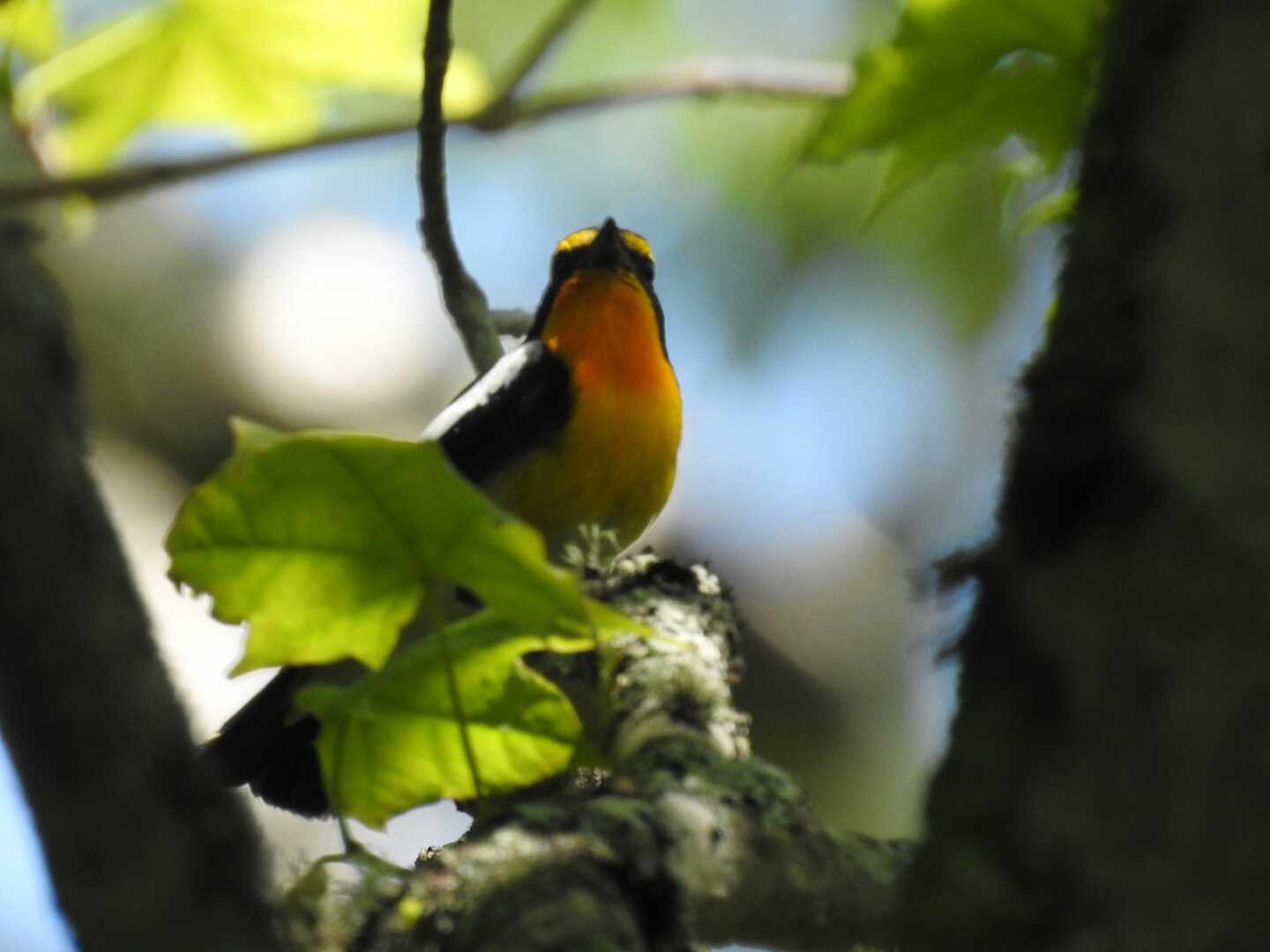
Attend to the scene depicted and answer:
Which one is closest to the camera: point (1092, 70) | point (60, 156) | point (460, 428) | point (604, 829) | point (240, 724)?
point (604, 829)

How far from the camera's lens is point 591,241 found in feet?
16.8

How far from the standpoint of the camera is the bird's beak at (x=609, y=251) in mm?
4973

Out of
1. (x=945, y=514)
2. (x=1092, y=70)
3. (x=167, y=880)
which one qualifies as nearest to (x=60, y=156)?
(x=1092, y=70)

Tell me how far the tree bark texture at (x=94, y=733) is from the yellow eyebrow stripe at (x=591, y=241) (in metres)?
4.33

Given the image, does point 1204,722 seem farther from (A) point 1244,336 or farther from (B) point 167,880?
(B) point 167,880

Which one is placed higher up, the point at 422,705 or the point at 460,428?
the point at 460,428

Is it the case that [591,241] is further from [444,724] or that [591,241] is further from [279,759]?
[444,724]

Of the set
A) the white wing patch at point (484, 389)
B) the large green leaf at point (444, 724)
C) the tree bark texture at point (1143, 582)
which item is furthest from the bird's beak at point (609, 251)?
the tree bark texture at point (1143, 582)

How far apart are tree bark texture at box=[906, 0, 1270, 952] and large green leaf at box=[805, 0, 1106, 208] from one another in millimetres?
828

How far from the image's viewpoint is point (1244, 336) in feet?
3.07

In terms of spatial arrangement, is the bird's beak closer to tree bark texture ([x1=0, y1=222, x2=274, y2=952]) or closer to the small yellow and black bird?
the small yellow and black bird

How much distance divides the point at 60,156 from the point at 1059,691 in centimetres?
285

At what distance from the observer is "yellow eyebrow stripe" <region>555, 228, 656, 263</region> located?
512 cm

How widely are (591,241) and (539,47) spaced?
2444 millimetres
